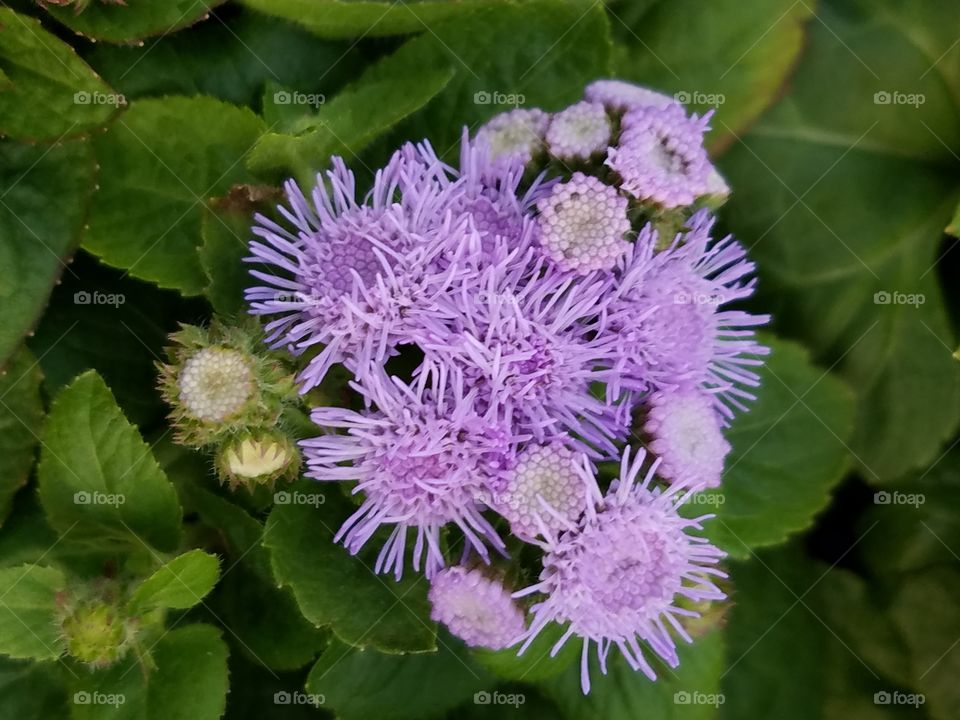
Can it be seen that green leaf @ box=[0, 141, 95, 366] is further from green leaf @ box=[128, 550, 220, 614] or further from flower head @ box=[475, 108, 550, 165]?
flower head @ box=[475, 108, 550, 165]

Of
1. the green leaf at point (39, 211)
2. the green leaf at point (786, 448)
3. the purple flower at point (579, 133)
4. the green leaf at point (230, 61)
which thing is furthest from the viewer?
the green leaf at point (786, 448)

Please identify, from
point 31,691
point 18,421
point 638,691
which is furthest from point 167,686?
point 638,691

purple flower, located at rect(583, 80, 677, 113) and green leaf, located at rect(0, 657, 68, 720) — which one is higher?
purple flower, located at rect(583, 80, 677, 113)

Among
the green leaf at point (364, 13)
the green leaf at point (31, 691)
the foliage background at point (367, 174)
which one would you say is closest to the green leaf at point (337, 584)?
the foliage background at point (367, 174)

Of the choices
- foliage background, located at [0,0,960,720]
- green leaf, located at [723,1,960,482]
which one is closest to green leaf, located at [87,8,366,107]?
foliage background, located at [0,0,960,720]

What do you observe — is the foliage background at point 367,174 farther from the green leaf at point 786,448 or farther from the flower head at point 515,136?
the flower head at point 515,136

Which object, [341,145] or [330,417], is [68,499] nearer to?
[330,417]

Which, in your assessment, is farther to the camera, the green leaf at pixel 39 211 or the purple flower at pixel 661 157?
the green leaf at pixel 39 211
